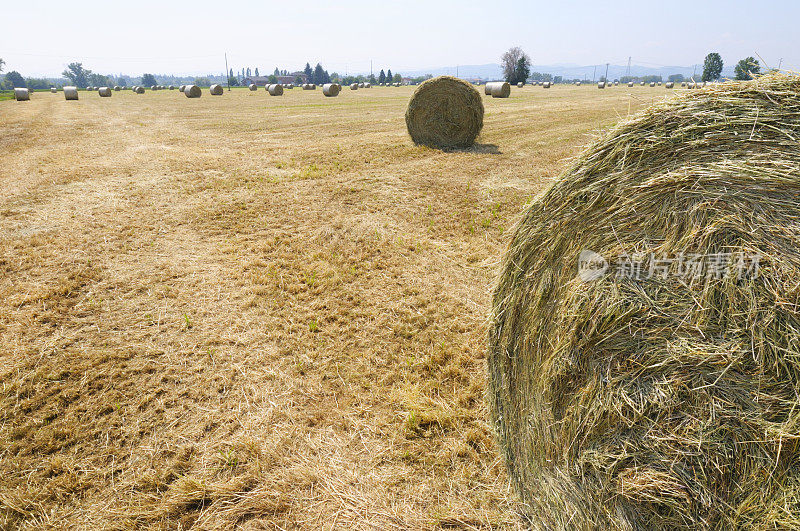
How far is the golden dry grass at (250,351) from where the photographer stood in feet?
10.4

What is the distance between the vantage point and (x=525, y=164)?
41.5ft

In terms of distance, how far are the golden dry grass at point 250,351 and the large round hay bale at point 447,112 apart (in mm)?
4471

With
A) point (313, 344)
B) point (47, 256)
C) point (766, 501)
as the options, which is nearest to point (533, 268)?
point (766, 501)

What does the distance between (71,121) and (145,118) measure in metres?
3.70

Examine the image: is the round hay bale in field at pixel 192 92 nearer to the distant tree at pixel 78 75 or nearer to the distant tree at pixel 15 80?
the distant tree at pixel 15 80

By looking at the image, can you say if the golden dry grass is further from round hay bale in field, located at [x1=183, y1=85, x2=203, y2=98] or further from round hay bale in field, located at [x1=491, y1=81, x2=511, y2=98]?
round hay bale in field, located at [x1=183, y1=85, x2=203, y2=98]

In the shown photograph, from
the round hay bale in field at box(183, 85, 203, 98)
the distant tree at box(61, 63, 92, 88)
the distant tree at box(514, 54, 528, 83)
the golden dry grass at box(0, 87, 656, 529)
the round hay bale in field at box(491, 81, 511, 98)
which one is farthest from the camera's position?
the distant tree at box(61, 63, 92, 88)

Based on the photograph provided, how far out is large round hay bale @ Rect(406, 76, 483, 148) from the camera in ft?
48.3

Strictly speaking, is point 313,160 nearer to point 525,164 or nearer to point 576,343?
point 525,164

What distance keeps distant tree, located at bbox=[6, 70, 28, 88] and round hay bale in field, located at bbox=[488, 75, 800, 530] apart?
190 meters

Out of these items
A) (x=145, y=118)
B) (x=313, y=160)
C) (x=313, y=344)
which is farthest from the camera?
(x=145, y=118)

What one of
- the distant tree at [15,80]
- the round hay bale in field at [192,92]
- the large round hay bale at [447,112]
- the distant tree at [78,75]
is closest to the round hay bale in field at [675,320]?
the large round hay bale at [447,112]

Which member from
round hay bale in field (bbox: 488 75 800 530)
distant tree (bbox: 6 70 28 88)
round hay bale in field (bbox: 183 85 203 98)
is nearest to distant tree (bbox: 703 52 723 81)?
round hay bale in field (bbox: 183 85 203 98)

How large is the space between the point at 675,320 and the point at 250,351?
426 centimetres
